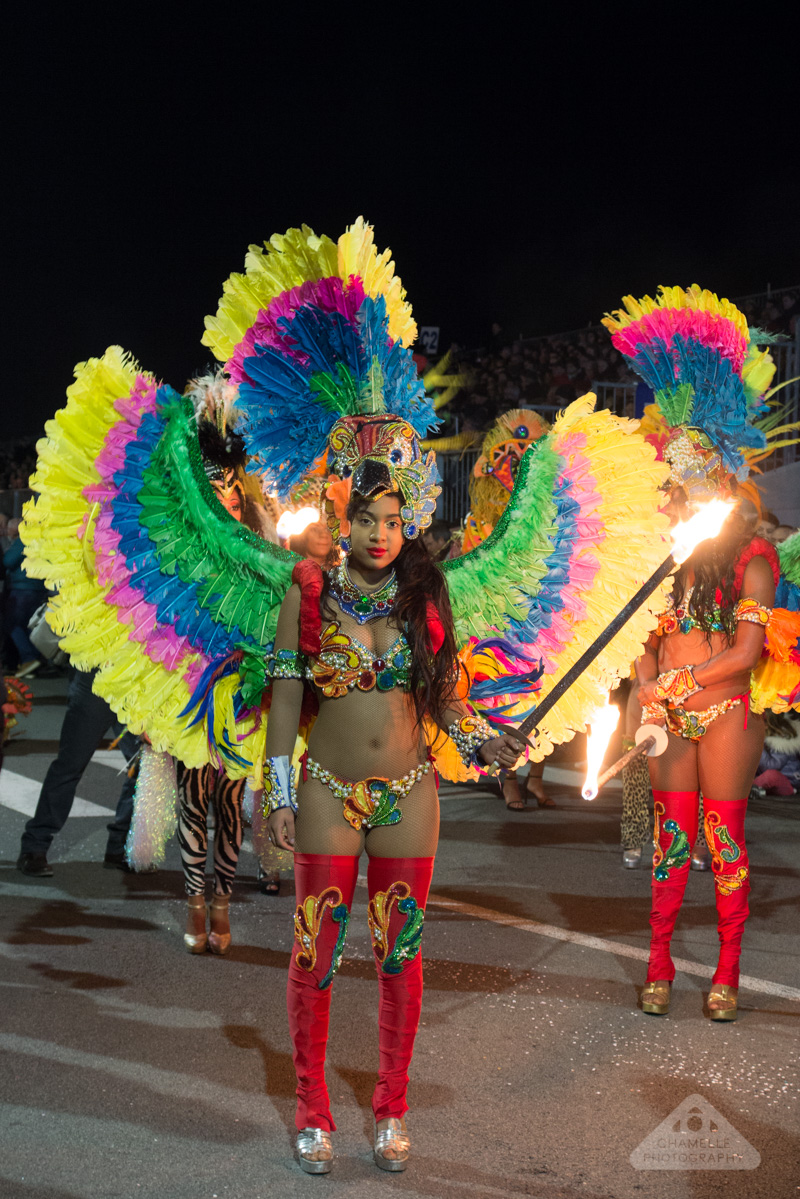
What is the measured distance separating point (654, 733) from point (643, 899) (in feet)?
6.12

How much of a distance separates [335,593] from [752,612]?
5.71 feet

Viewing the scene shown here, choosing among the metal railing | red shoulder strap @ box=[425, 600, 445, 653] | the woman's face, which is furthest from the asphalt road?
the metal railing

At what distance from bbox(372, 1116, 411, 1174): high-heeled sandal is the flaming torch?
43.5 inches

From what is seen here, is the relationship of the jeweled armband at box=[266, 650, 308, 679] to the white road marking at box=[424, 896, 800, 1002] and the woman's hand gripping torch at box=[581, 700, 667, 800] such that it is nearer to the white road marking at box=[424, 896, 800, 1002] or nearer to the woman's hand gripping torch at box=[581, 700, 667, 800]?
the woman's hand gripping torch at box=[581, 700, 667, 800]

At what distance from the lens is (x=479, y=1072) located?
3771 mm

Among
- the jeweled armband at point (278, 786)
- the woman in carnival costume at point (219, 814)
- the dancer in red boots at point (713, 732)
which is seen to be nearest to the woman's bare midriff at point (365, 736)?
the jeweled armband at point (278, 786)

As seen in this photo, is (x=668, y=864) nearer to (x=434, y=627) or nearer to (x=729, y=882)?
(x=729, y=882)

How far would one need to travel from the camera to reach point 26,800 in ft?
25.2

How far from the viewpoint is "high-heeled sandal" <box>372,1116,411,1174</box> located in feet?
10.2

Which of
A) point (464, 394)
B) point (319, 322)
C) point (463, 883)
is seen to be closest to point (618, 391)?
point (464, 394)

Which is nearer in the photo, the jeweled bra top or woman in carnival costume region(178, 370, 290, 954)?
the jeweled bra top

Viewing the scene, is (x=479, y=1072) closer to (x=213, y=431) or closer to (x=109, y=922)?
(x=109, y=922)

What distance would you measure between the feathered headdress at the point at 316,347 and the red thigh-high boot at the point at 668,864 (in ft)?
5.55

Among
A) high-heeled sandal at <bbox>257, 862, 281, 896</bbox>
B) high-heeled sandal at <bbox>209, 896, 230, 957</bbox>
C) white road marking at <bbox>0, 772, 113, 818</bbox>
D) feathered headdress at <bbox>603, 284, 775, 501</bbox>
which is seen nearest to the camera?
feathered headdress at <bbox>603, 284, 775, 501</bbox>
